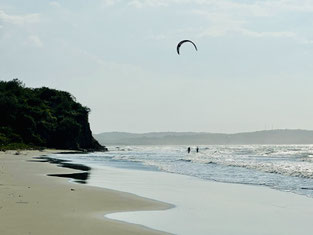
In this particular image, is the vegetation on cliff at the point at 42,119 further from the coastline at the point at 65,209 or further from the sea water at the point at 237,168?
the coastline at the point at 65,209

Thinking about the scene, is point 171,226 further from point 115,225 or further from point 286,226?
point 286,226

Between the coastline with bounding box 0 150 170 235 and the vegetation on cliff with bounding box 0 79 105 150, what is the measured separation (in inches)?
2392

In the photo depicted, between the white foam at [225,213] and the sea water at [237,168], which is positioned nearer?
the white foam at [225,213]

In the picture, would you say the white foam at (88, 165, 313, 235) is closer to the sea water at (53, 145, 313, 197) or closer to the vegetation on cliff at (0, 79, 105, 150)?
the sea water at (53, 145, 313, 197)

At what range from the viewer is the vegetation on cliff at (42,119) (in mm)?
90562

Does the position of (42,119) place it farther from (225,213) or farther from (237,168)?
(225,213)

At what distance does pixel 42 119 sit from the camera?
326ft

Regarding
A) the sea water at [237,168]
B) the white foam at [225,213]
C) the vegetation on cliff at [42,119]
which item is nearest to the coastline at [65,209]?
the white foam at [225,213]

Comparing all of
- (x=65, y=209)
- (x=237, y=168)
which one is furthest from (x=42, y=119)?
(x=65, y=209)

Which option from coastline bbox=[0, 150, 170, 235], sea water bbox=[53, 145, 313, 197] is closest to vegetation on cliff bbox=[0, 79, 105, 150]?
sea water bbox=[53, 145, 313, 197]

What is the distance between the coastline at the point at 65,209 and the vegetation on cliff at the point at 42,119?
199ft

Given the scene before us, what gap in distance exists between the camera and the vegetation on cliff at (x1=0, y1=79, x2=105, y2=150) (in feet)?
297

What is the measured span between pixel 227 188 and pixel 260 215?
825cm

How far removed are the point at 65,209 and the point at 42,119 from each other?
293ft
